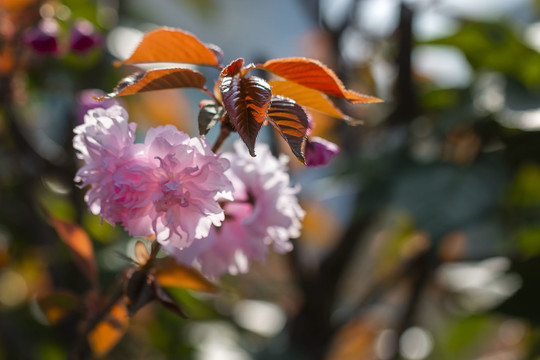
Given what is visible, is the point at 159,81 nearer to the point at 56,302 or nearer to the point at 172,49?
the point at 172,49

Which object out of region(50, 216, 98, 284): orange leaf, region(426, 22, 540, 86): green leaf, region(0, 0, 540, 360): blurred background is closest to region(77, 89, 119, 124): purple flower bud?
region(0, 0, 540, 360): blurred background

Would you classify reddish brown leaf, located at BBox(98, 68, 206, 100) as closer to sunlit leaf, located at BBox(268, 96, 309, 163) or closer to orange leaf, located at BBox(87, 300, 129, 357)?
sunlit leaf, located at BBox(268, 96, 309, 163)

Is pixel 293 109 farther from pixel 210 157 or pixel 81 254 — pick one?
pixel 81 254

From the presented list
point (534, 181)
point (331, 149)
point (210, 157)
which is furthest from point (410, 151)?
point (210, 157)

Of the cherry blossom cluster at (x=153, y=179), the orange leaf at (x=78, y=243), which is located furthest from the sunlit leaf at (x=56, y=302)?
the cherry blossom cluster at (x=153, y=179)

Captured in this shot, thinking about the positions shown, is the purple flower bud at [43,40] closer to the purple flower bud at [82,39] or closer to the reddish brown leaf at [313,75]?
the purple flower bud at [82,39]
